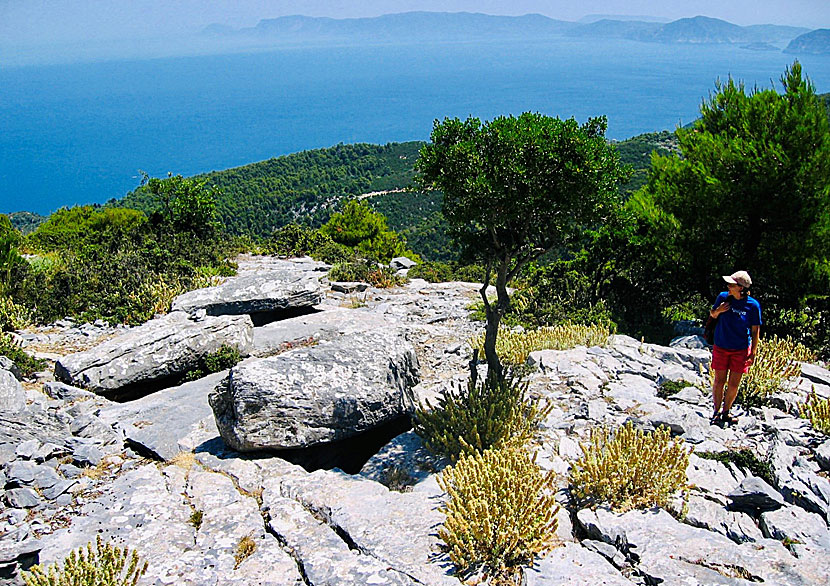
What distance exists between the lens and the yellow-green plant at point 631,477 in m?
5.85

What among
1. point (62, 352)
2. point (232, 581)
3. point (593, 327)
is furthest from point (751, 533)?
point (62, 352)

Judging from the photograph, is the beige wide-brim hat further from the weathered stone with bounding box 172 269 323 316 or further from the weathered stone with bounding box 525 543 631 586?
the weathered stone with bounding box 172 269 323 316

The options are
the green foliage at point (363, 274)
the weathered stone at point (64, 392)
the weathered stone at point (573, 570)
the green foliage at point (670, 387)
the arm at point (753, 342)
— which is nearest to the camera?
the weathered stone at point (573, 570)

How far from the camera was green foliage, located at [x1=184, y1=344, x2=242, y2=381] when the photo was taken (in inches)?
406

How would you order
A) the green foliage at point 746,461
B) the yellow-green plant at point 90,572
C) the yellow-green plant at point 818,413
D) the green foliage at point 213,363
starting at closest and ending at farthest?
1. the yellow-green plant at point 90,572
2. the green foliage at point 746,461
3. the yellow-green plant at point 818,413
4. the green foliage at point 213,363

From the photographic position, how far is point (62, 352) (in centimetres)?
1161

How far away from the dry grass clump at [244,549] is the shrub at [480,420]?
2622 millimetres

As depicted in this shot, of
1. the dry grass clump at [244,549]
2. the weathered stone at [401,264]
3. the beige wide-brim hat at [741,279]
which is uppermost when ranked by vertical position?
the beige wide-brim hat at [741,279]

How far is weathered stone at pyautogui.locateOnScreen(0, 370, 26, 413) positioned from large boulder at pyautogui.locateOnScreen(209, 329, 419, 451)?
2.70 metres

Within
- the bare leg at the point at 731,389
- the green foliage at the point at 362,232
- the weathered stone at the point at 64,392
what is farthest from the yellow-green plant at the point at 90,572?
the green foliage at the point at 362,232

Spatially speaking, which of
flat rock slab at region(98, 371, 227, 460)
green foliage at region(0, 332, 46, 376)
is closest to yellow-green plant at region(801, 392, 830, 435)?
flat rock slab at region(98, 371, 227, 460)

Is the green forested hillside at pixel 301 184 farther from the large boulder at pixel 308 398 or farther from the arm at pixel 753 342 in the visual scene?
the arm at pixel 753 342

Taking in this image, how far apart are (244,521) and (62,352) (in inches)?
311

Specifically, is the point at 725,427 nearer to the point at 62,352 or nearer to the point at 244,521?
the point at 244,521
